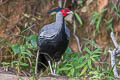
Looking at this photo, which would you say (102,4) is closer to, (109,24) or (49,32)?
(109,24)

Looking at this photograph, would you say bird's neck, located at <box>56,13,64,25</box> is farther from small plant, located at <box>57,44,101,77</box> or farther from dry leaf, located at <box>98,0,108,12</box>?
dry leaf, located at <box>98,0,108,12</box>

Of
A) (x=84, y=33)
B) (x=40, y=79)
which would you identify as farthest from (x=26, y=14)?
(x=40, y=79)

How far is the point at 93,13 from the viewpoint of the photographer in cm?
611

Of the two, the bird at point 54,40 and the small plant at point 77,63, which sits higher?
the bird at point 54,40

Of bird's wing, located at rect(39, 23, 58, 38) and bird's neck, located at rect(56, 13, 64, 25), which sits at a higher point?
bird's neck, located at rect(56, 13, 64, 25)

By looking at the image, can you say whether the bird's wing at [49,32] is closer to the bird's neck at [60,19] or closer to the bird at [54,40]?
the bird at [54,40]

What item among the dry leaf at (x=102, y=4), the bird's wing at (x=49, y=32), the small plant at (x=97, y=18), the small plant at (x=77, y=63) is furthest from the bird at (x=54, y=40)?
the dry leaf at (x=102, y=4)

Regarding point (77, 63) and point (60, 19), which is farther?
point (60, 19)

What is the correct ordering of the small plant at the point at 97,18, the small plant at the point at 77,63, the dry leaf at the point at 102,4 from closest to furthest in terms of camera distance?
1. the small plant at the point at 77,63
2. the small plant at the point at 97,18
3. the dry leaf at the point at 102,4

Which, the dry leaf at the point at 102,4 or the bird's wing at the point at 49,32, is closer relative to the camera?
the bird's wing at the point at 49,32

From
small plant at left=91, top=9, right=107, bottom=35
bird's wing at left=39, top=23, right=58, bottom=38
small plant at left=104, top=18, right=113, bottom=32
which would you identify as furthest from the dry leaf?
bird's wing at left=39, top=23, right=58, bottom=38

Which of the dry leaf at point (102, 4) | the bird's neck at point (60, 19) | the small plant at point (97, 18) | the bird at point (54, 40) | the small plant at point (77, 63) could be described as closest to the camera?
the small plant at point (77, 63)

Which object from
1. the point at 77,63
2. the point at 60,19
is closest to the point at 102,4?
the point at 60,19

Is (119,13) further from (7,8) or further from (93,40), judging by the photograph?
(7,8)
